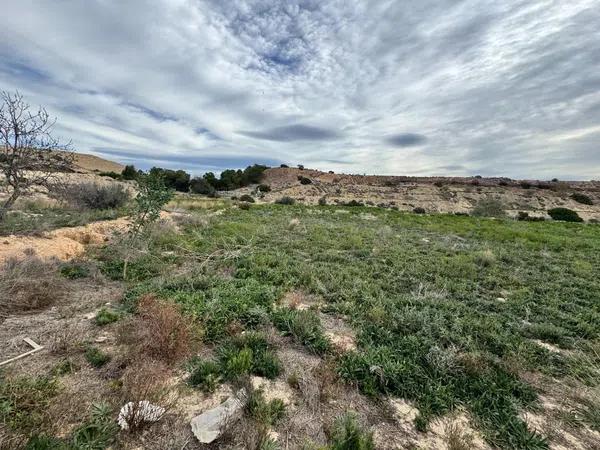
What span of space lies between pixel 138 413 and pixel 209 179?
148 ft

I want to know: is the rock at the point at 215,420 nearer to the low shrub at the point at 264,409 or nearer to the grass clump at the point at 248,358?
the low shrub at the point at 264,409

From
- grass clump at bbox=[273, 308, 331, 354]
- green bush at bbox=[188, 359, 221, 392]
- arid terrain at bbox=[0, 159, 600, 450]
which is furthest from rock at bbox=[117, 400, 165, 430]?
grass clump at bbox=[273, 308, 331, 354]

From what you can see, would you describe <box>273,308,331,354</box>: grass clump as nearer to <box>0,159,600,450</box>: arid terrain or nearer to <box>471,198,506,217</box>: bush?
<box>0,159,600,450</box>: arid terrain

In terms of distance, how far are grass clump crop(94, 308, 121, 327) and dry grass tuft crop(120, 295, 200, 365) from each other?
1.15 feet

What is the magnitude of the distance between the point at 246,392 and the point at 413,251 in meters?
8.21

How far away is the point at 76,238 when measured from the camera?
28.4 feet

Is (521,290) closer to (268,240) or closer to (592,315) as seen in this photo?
(592,315)

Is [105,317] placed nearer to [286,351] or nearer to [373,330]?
[286,351]

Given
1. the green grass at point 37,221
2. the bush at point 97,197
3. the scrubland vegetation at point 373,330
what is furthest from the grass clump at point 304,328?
the bush at point 97,197

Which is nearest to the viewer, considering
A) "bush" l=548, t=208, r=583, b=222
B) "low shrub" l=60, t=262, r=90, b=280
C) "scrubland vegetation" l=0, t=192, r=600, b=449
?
"scrubland vegetation" l=0, t=192, r=600, b=449

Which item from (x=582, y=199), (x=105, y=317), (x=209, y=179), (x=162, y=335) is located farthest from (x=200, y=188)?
(x=582, y=199)

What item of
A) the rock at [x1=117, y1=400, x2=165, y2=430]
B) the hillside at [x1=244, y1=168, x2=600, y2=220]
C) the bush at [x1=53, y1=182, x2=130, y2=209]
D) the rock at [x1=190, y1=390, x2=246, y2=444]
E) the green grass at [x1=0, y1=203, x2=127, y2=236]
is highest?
the hillside at [x1=244, y1=168, x2=600, y2=220]

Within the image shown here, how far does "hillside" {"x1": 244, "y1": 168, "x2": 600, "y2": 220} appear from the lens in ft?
111

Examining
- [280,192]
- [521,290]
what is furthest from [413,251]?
[280,192]
